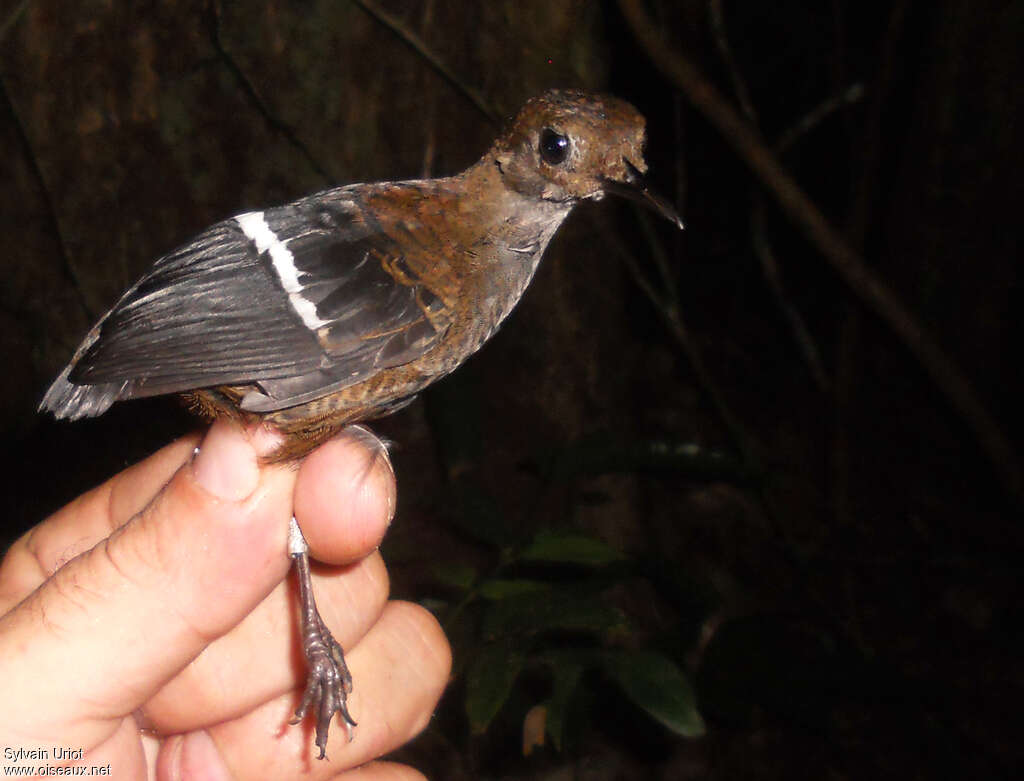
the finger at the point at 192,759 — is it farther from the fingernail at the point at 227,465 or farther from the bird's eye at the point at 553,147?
the bird's eye at the point at 553,147

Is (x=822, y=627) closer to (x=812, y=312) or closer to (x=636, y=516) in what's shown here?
(x=636, y=516)

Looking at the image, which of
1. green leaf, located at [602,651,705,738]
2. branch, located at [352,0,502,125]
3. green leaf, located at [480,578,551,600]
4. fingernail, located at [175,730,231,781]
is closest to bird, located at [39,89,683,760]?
fingernail, located at [175,730,231,781]

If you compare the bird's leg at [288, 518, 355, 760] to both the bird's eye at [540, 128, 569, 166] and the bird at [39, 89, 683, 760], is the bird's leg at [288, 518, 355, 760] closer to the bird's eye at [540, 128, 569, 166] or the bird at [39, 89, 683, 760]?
the bird at [39, 89, 683, 760]

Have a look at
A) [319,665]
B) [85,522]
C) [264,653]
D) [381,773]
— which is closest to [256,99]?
[85,522]

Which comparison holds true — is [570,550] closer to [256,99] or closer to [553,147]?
[553,147]

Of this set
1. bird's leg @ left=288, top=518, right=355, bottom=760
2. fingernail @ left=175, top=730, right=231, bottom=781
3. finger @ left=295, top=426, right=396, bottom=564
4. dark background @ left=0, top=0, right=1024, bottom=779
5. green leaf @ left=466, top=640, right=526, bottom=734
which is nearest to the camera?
finger @ left=295, top=426, right=396, bottom=564

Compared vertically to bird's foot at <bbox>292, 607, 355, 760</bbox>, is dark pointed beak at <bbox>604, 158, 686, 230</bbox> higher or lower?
higher

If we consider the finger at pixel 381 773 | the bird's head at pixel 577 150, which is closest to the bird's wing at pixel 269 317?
the bird's head at pixel 577 150
